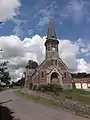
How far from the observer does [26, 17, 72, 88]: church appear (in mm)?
68062

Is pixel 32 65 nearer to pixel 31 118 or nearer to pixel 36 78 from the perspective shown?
pixel 36 78

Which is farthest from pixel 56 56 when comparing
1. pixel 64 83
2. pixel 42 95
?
pixel 42 95

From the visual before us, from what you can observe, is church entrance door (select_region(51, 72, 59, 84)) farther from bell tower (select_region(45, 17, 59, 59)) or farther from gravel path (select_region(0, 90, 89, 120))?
gravel path (select_region(0, 90, 89, 120))

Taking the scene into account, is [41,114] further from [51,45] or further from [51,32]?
[51,32]

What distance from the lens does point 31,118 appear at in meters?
17.8

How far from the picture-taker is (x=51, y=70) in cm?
6831

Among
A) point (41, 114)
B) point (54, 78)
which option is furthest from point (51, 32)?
point (41, 114)

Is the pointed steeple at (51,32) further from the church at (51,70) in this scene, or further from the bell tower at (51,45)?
the church at (51,70)

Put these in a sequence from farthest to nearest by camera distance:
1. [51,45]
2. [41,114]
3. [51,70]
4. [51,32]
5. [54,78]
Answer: [51,32] < [51,45] < [54,78] < [51,70] < [41,114]

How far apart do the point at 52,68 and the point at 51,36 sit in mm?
11484

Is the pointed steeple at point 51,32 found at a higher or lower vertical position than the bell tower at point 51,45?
higher

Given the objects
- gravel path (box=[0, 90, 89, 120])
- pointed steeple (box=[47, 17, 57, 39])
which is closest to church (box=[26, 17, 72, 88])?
pointed steeple (box=[47, 17, 57, 39])

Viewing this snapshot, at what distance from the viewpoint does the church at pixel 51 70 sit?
223 feet

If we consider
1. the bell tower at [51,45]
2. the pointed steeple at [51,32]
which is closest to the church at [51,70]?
the bell tower at [51,45]
